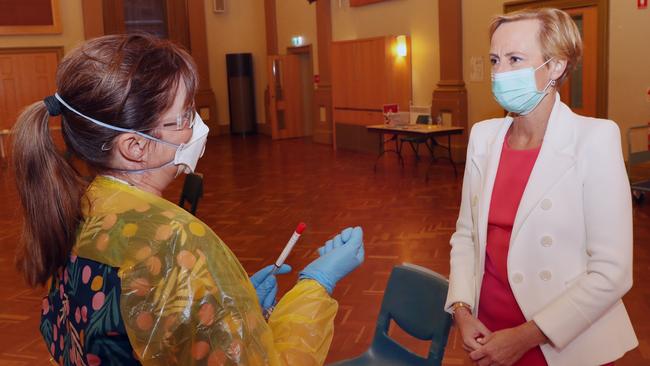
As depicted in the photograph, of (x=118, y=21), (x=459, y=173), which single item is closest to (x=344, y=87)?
(x=459, y=173)

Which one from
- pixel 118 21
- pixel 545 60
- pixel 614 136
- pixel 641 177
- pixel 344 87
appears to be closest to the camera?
pixel 614 136

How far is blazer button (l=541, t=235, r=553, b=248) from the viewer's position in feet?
5.59

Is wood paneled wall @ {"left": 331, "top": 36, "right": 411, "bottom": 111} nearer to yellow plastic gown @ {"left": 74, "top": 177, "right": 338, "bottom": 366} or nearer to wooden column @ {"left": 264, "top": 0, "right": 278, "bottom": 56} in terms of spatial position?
wooden column @ {"left": 264, "top": 0, "right": 278, "bottom": 56}

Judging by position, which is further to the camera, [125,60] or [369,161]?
[369,161]

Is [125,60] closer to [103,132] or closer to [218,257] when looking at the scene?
[103,132]

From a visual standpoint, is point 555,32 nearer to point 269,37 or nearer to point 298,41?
point 298,41

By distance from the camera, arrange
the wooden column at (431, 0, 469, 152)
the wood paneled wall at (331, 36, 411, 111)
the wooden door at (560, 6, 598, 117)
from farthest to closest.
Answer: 1. the wood paneled wall at (331, 36, 411, 111)
2. the wooden column at (431, 0, 469, 152)
3. the wooden door at (560, 6, 598, 117)

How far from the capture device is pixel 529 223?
A: 1725mm

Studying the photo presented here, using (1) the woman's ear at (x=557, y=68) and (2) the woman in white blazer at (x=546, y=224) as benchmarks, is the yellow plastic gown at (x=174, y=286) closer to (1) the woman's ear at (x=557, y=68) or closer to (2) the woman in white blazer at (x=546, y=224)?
(2) the woman in white blazer at (x=546, y=224)

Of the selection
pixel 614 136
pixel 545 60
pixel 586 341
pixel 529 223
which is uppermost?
pixel 545 60

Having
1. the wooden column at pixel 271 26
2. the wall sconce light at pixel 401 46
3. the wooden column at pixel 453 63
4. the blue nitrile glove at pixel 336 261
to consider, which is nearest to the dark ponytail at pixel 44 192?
the blue nitrile glove at pixel 336 261

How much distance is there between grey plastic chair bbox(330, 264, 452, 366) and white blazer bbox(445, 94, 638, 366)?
0.45 m

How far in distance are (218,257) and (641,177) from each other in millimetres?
7368

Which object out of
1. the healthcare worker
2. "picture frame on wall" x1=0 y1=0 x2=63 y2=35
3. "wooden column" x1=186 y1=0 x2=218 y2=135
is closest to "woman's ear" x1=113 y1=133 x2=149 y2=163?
the healthcare worker
